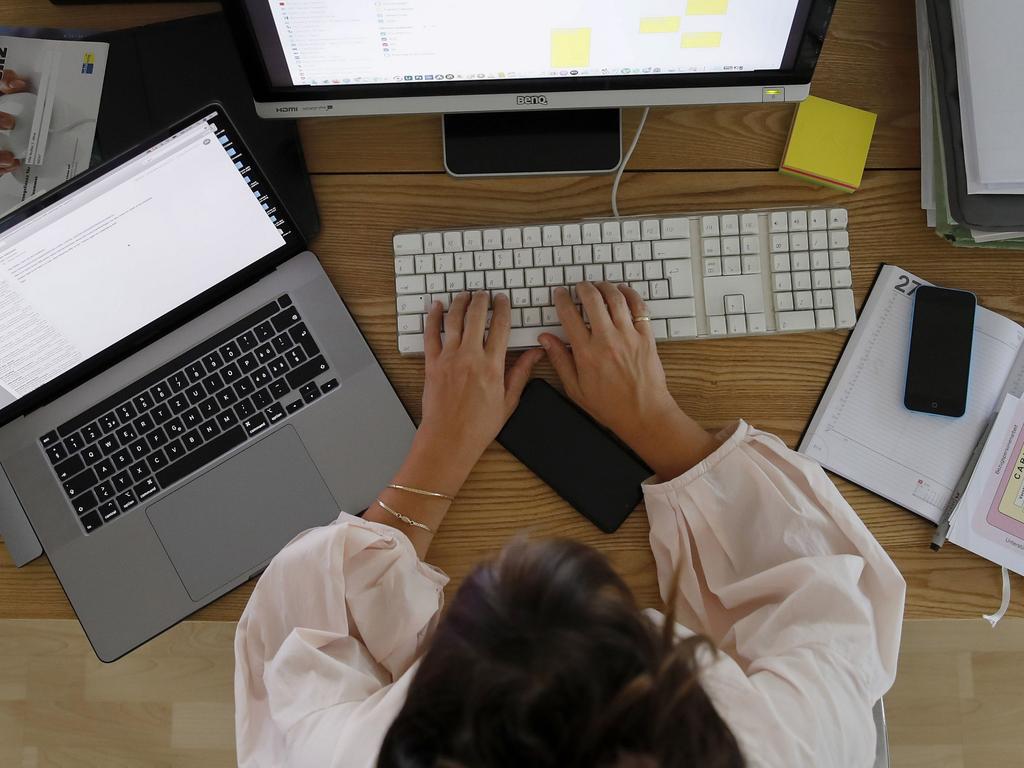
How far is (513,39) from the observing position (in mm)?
560

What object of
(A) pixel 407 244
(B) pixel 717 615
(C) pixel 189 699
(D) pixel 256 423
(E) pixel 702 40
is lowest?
(C) pixel 189 699

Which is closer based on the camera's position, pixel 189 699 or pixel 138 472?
pixel 138 472

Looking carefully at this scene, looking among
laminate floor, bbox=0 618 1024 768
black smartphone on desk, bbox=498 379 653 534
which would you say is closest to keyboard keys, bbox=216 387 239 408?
black smartphone on desk, bbox=498 379 653 534

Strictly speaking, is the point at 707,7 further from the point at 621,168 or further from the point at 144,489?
the point at 144,489

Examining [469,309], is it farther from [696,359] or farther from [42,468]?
[42,468]

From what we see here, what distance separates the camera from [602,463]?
663 millimetres

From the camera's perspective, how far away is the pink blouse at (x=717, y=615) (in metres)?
0.53

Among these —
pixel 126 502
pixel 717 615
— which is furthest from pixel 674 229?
pixel 126 502

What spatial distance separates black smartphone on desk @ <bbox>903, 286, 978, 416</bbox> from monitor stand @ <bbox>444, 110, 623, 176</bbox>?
32 centimetres

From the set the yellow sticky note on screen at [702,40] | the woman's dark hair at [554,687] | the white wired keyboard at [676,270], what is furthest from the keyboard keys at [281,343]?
the yellow sticky note on screen at [702,40]

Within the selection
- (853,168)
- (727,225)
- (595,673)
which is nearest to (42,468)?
(595,673)

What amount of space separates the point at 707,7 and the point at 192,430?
56 cm

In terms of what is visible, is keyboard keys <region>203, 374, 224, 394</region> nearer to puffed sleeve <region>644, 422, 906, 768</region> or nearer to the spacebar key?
A: the spacebar key

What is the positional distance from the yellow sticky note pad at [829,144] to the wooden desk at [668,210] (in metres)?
0.02
